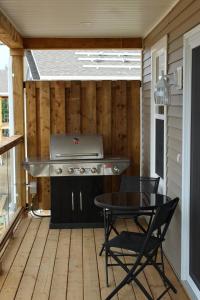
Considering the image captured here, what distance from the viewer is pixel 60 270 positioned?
442 centimetres

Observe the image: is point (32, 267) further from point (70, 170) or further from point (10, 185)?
point (70, 170)

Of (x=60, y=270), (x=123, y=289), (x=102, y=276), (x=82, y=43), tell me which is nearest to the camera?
(x=123, y=289)

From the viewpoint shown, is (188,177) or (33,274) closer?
(188,177)

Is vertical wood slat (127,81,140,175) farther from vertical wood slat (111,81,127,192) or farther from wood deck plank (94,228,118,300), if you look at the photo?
wood deck plank (94,228,118,300)

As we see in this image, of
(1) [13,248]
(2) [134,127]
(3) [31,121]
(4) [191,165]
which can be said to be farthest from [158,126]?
(1) [13,248]

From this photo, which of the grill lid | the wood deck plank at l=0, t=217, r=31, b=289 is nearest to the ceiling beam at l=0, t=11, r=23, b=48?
the grill lid

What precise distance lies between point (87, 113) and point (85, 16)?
1.78 m

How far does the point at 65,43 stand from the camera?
20.5 ft

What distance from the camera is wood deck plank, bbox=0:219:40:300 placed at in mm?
3924

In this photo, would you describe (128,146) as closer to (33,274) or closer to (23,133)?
(23,133)

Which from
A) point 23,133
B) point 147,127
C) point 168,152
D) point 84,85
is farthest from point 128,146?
point 168,152

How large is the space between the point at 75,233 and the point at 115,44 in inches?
97.3

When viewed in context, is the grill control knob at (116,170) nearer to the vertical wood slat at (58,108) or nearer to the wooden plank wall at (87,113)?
the wooden plank wall at (87,113)

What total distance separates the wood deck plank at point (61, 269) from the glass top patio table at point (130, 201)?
0.74m
